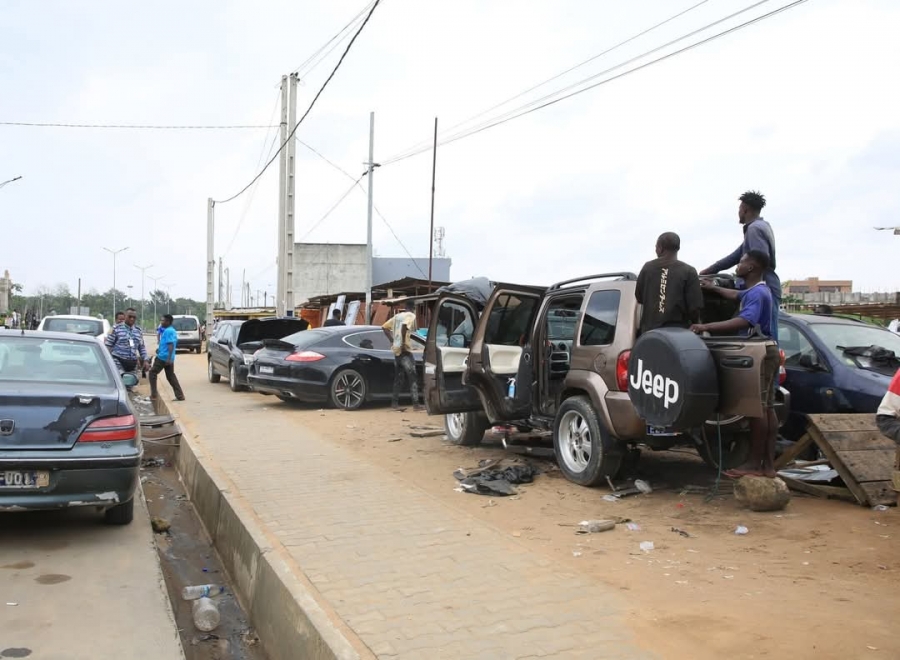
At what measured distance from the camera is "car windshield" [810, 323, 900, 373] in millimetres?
7137

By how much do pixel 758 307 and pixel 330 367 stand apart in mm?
7897

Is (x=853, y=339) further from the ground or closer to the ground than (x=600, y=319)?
closer to the ground

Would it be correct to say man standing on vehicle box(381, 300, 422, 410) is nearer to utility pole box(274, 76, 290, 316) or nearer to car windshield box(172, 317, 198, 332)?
utility pole box(274, 76, 290, 316)

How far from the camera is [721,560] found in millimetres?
4711

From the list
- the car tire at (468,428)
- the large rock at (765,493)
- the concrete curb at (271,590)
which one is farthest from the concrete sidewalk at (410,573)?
the large rock at (765,493)

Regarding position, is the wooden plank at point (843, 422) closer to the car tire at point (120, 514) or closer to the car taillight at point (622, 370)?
the car taillight at point (622, 370)

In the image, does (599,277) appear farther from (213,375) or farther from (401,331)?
(213,375)

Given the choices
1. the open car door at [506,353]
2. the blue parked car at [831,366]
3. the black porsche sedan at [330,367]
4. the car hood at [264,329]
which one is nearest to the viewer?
the blue parked car at [831,366]

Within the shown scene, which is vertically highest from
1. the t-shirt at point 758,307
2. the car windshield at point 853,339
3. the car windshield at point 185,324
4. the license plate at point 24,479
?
the t-shirt at point 758,307

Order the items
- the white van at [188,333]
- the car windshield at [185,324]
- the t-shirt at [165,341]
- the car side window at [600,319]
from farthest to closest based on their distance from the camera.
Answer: the car windshield at [185,324]
the white van at [188,333]
the t-shirt at [165,341]
the car side window at [600,319]

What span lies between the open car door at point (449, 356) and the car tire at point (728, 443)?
103 inches

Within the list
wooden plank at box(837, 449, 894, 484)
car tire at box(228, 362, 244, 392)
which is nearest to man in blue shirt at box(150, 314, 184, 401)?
car tire at box(228, 362, 244, 392)

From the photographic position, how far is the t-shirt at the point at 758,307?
5996 mm

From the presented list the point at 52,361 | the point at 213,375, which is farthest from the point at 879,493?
the point at 213,375
